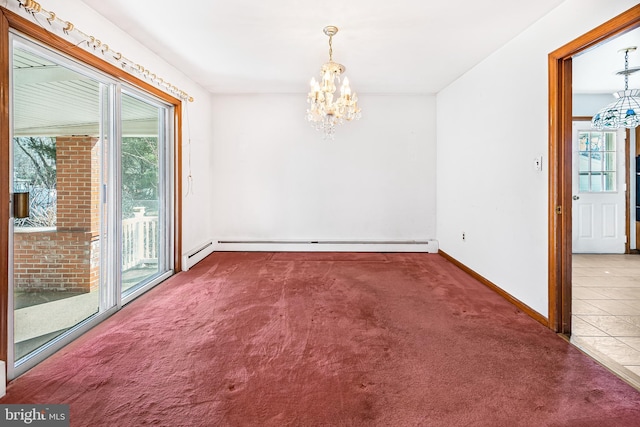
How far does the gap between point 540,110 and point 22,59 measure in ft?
12.4

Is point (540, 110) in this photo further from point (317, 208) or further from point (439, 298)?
point (317, 208)

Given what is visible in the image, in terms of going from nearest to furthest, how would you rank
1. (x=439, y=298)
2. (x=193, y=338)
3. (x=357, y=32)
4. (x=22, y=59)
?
1. (x=22, y=59)
2. (x=193, y=338)
3. (x=357, y=32)
4. (x=439, y=298)

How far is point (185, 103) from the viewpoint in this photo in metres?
4.25

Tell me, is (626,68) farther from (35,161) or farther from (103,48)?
(35,161)

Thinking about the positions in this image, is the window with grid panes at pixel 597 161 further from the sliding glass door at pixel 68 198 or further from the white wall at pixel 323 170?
the sliding glass door at pixel 68 198

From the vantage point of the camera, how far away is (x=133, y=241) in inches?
133

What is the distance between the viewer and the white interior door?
5312 mm

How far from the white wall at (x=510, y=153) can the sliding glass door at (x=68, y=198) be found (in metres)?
3.61

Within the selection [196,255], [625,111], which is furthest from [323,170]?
[625,111]

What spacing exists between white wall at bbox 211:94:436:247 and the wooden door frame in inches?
108

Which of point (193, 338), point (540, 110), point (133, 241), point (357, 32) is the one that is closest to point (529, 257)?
point (540, 110)

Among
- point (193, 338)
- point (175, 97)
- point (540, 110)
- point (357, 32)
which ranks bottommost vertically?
point (193, 338)

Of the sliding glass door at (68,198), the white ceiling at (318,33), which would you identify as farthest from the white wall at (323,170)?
the sliding glass door at (68,198)

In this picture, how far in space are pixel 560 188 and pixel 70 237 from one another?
376 cm
